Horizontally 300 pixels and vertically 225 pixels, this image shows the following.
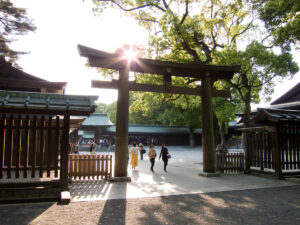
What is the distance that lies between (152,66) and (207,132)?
4.23 meters

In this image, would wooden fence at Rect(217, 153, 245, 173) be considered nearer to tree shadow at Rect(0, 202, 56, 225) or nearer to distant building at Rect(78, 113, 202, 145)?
tree shadow at Rect(0, 202, 56, 225)

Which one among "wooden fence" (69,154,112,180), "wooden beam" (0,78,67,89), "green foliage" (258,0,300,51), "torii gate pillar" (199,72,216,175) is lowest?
"wooden fence" (69,154,112,180)

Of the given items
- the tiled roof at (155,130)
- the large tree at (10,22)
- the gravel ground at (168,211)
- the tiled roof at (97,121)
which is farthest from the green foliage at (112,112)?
the gravel ground at (168,211)

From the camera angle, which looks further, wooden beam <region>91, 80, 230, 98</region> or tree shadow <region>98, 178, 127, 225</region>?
wooden beam <region>91, 80, 230, 98</region>

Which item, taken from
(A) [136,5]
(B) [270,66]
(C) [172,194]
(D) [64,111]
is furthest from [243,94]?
(D) [64,111]

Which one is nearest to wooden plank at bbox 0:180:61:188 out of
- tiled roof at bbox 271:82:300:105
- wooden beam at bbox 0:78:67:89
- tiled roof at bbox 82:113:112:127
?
wooden beam at bbox 0:78:67:89

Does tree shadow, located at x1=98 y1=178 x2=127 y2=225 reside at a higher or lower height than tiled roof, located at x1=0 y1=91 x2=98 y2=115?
lower

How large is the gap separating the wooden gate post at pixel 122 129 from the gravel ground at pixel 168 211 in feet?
9.99

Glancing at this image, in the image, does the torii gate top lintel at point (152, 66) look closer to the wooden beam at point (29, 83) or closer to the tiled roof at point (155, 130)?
the wooden beam at point (29, 83)

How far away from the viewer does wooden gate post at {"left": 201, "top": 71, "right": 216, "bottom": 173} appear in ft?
36.9

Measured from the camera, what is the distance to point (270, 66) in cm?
1585

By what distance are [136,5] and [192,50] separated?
17.9 ft

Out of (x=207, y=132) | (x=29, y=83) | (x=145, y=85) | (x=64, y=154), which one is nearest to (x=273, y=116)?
(x=207, y=132)

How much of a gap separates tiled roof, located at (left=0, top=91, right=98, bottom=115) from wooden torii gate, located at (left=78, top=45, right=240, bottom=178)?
287 centimetres
